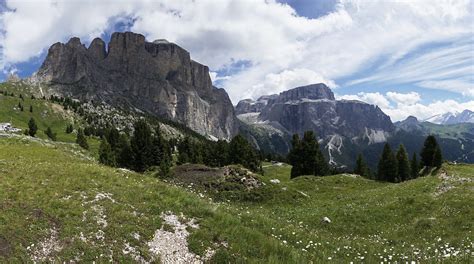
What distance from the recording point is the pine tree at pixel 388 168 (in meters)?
95.2

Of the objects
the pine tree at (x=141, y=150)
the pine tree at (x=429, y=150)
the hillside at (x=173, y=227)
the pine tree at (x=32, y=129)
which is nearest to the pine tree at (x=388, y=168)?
the pine tree at (x=429, y=150)

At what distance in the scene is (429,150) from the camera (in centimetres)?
8800

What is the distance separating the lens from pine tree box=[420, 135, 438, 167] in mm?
87312

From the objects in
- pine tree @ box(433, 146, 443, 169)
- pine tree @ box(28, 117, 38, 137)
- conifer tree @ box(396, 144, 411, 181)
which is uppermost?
pine tree @ box(28, 117, 38, 137)

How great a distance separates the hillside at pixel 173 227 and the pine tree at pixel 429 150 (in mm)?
64366

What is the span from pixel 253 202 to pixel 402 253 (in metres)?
19.7

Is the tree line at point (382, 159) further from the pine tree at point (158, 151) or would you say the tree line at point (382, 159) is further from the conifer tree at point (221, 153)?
the pine tree at point (158, 151)

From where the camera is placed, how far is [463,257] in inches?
616

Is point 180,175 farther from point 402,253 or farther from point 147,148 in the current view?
point 147,148

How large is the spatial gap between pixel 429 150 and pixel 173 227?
279 feet

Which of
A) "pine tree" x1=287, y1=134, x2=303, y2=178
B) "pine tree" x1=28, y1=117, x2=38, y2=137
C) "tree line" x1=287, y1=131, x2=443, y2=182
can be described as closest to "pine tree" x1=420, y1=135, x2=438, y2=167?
"tree line" x1=287, y1=131, x2=443, y2=182

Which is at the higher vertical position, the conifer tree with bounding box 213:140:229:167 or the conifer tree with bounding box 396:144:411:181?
the conifer tree with bounding box 213:140:229:167

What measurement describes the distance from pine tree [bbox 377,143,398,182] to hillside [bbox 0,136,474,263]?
6949cm

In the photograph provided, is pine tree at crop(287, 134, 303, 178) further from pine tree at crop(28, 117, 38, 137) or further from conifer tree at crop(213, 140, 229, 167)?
pine tree at crop(28, 117, 38, 137)
